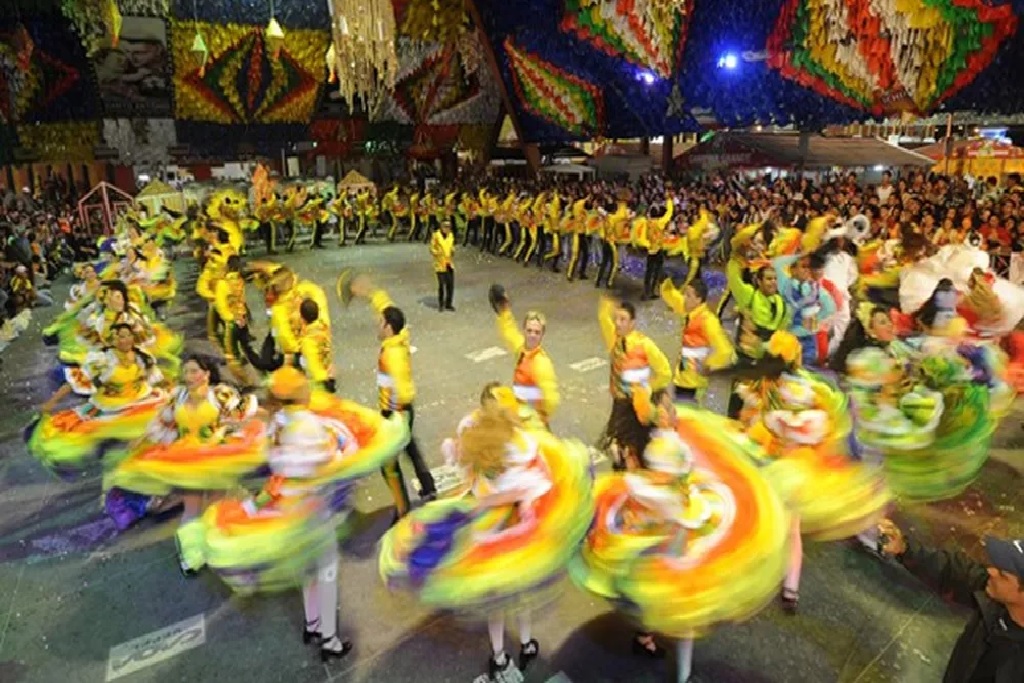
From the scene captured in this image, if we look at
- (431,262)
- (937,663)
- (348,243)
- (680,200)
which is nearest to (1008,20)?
(680,200)

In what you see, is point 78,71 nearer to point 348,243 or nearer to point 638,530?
point 348,243

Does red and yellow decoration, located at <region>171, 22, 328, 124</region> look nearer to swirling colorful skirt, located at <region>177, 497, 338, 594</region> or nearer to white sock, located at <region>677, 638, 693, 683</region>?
swirling colorful skirt, located at <region>177, 497, 338, 594</region>

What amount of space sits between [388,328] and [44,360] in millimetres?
7382

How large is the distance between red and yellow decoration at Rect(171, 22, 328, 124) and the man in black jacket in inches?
806

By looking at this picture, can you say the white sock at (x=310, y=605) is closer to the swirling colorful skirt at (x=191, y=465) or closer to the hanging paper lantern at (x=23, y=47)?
the swirling colorful skirt at (x=191, y=465)

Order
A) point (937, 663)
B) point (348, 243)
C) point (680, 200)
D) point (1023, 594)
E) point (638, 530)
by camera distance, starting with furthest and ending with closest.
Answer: point (348, 243), point (680, 200), point (937, 663), point (638, 530), point (1023, 594)

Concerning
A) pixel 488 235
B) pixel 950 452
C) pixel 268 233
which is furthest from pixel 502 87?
pixel 950 452

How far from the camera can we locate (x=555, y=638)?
3527 millimetres

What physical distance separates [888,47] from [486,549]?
35.9ft

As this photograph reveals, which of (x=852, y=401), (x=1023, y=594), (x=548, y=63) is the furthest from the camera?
(x=548, y=63)

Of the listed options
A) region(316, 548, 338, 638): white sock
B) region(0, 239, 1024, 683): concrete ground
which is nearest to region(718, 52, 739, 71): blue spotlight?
region(0, 239, 1024, 683): concrete ground

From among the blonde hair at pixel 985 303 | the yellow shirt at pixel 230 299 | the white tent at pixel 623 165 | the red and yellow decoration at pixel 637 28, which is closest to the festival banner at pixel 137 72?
the red and yellow decoration at pixel 637 28

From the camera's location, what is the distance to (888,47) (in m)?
10.2

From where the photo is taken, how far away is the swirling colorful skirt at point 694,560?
2609 millimetres
